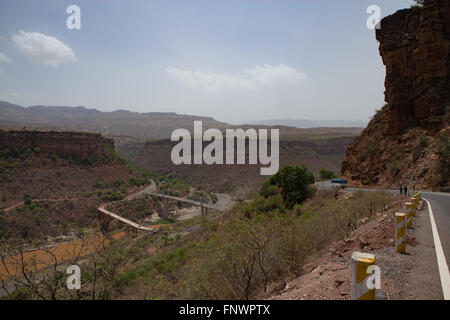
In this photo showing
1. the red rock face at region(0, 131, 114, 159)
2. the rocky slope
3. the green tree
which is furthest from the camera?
the rocky slope

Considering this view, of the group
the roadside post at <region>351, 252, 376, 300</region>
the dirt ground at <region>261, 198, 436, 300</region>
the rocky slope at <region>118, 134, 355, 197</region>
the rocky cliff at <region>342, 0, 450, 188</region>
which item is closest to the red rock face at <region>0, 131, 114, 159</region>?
the rocky slope at <region>118, 134, 355, 197</region>

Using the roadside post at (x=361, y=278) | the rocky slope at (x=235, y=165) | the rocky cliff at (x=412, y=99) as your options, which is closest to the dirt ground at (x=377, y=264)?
the roadside post at (x=361, y=278)

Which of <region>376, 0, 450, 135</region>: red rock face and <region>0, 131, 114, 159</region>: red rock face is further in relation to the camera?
<region>0, 131, 114, 159</region>: red rock face

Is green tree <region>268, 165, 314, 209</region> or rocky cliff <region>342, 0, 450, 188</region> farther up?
rocky cliff <region>342, 0, 450, 188</region>

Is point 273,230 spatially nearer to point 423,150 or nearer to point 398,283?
point 398,283

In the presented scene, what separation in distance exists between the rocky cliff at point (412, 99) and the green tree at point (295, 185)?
573cm

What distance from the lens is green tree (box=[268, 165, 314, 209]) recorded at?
25031mm

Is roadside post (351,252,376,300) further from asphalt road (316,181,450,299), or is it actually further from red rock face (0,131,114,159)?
red rock face (0,131,114,159)

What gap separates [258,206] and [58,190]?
36.9 meters

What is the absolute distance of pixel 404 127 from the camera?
2494cm

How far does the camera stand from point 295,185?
25859 millimetres

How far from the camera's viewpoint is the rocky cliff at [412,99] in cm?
2214

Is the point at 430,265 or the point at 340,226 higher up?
the point at 430,265
